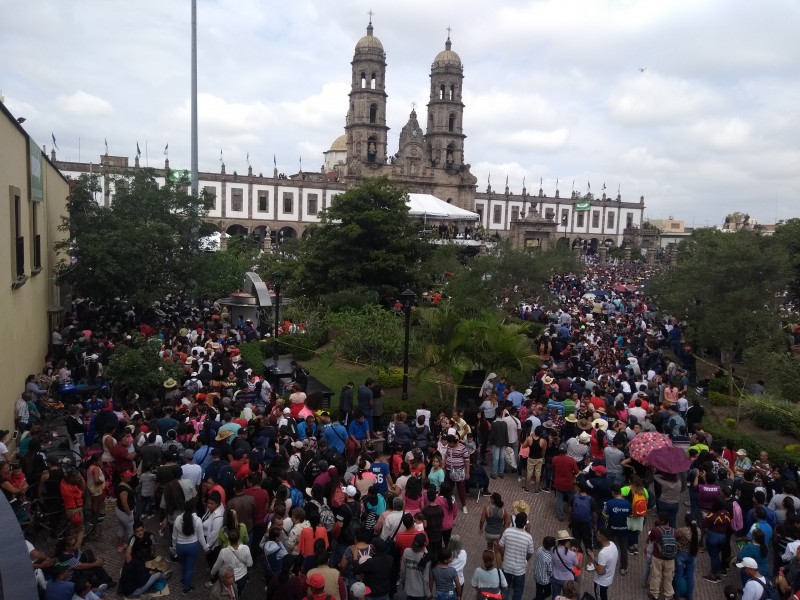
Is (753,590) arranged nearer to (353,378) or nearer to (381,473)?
(381,473)

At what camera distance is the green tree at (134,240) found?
1769cm

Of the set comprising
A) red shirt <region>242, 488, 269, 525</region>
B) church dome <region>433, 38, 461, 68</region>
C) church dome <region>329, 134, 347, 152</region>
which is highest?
church dome <region>433, 38, 461, 68</region>

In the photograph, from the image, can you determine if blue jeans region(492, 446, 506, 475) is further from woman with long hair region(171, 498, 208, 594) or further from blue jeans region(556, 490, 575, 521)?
woman with long hair region(171, 498, 208, 594)

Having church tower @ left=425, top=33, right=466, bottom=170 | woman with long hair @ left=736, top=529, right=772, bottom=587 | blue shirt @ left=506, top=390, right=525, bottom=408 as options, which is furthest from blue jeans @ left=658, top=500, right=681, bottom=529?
church tower @ left=425, top=33, right=466, bottom=170

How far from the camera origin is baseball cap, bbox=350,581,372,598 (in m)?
6.07

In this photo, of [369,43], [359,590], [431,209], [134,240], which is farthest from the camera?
[369,43]

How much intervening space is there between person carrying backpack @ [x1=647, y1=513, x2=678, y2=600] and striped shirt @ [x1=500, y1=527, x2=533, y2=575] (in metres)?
1.59

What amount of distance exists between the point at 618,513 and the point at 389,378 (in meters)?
7.80

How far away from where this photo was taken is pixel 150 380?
509 inches

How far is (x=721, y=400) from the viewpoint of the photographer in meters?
16.8

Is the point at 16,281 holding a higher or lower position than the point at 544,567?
higher

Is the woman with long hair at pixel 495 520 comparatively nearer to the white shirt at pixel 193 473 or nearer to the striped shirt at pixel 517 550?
the striped shirt at pixel 517 550

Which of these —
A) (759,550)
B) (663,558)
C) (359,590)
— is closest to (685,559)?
(663,558)

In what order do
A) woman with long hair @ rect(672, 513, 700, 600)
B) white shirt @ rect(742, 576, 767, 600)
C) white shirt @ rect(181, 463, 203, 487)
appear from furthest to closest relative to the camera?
white shirt @ rect(181, 463, 203, 487) → woman with long hair @ rect(672, 513, 700, 600) → white shirt @ rect(742, 576, 767, 600)
